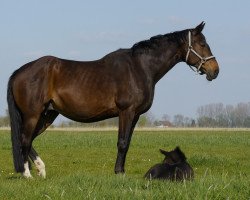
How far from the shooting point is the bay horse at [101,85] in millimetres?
9984

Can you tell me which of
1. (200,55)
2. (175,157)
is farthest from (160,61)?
(175,157)

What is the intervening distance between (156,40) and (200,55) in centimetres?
92

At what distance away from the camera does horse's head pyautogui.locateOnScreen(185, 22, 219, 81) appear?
10594 mm

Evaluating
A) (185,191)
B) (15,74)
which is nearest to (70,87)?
(15,74)

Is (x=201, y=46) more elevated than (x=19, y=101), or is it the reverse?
(x=201, y=46)

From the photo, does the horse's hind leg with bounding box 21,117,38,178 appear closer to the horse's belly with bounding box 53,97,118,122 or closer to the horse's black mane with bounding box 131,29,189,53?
the horse's belly with bounding box 53,97,118,122

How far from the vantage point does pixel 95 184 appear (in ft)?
25.1

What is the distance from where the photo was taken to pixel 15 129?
34.0 ft

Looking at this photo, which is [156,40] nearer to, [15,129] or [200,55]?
[200,55]

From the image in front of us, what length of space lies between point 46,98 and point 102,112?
3.70 feet

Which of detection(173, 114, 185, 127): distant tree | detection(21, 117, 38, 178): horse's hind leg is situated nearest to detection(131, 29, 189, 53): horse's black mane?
detection(21, 117, 38, 178): horse's hind leg

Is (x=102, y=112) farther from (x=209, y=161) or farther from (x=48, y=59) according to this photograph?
(x=209, y=161)

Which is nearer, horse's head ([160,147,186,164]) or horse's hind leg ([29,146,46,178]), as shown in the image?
horse's head ([160,147,186,164])

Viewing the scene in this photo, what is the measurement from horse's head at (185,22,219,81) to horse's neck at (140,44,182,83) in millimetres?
238
